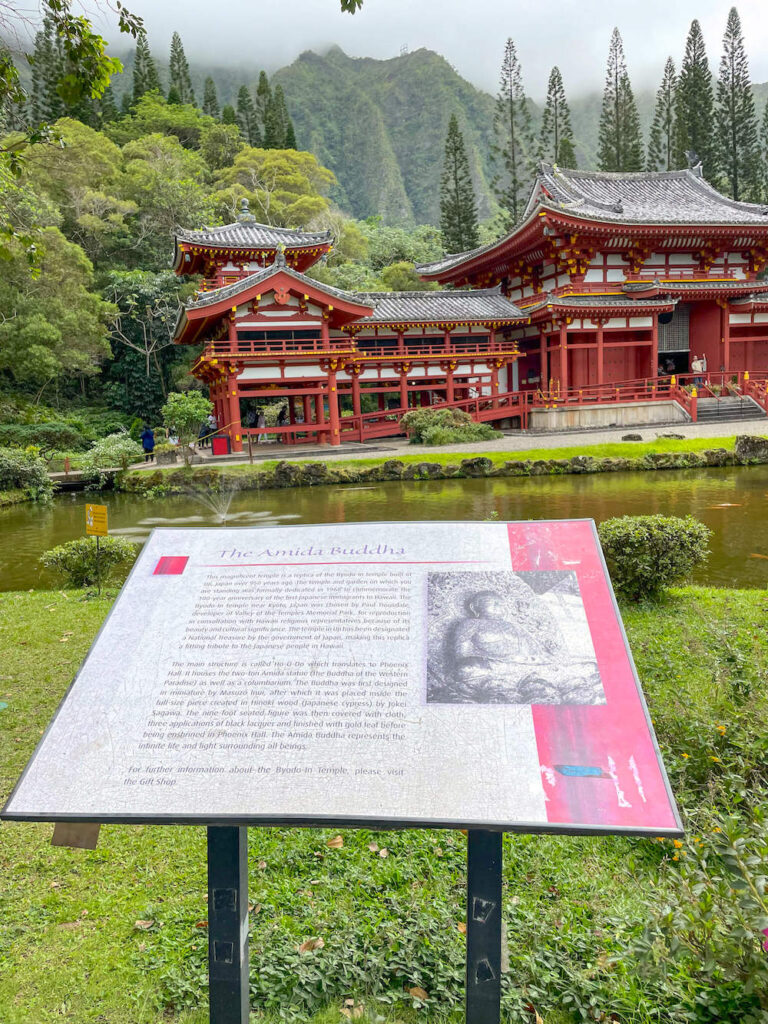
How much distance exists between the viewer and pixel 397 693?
2176 millimetres

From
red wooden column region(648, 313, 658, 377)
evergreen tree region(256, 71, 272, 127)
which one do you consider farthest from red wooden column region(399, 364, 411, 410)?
evergreen tree region(256, 71, 272, 127)

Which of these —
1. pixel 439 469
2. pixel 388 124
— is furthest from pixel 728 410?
pixel 388 124

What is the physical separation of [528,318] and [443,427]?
585cm

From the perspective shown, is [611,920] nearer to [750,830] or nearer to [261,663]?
[750,830]

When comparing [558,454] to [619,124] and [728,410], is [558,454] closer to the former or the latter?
[728,410]

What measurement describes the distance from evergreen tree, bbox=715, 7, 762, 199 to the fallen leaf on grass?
4271cm

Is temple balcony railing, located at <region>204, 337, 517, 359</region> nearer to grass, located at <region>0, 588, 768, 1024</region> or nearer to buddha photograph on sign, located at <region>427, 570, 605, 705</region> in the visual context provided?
grass, located at <region>0, 588, 768, 1024</region>

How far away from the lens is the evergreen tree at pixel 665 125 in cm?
4026

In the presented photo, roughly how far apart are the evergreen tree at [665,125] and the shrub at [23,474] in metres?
37.5

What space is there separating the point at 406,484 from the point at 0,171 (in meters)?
12.0

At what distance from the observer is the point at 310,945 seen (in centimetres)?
275

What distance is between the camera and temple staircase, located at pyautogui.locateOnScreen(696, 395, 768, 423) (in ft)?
72.3

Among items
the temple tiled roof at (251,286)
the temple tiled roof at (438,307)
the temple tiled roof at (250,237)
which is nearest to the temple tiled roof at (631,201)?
the temple tiled roof at (438,307)

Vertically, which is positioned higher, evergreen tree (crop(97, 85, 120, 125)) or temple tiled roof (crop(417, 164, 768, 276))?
evergreen tree (crop(97, 85, 120, 125))
